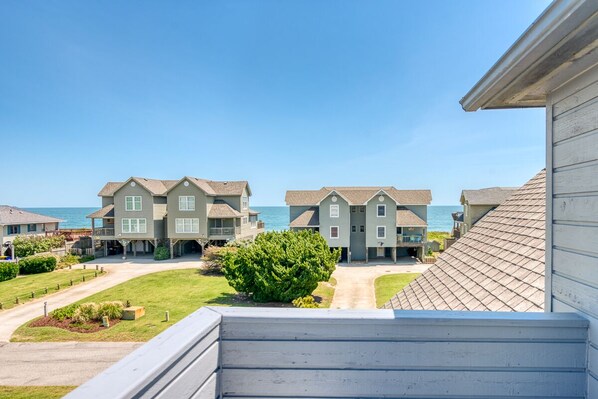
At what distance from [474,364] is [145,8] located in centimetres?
1620

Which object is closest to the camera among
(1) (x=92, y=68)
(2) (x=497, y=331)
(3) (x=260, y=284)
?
(2) (x=497, y=331)

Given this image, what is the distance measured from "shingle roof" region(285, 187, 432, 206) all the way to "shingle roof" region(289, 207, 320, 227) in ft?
2.95

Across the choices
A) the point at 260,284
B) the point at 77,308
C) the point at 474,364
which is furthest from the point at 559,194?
the point at 77,308

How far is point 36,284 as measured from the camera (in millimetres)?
20031

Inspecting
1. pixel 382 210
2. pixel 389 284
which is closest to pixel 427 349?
pixel 389 284

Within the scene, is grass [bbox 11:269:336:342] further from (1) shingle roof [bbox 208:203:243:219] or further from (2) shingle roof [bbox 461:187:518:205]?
(2) shingle roof [bbox 461:187:518:205]

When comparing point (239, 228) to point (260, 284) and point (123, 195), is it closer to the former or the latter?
point (123, 195)

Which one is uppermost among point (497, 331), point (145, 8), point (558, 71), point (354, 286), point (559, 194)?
point (145, 8)

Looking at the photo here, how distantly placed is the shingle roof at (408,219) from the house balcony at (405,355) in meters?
27.1

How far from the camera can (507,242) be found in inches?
173

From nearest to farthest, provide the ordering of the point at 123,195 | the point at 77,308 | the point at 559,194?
the point at 559,194, the point at 77,308, the point at 123,195

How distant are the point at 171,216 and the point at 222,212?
15.9 feet

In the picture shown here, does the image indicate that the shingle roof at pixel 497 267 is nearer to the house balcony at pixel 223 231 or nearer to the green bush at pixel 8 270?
the house balcony at pixel 223 231

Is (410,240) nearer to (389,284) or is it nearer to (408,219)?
(408,219)
